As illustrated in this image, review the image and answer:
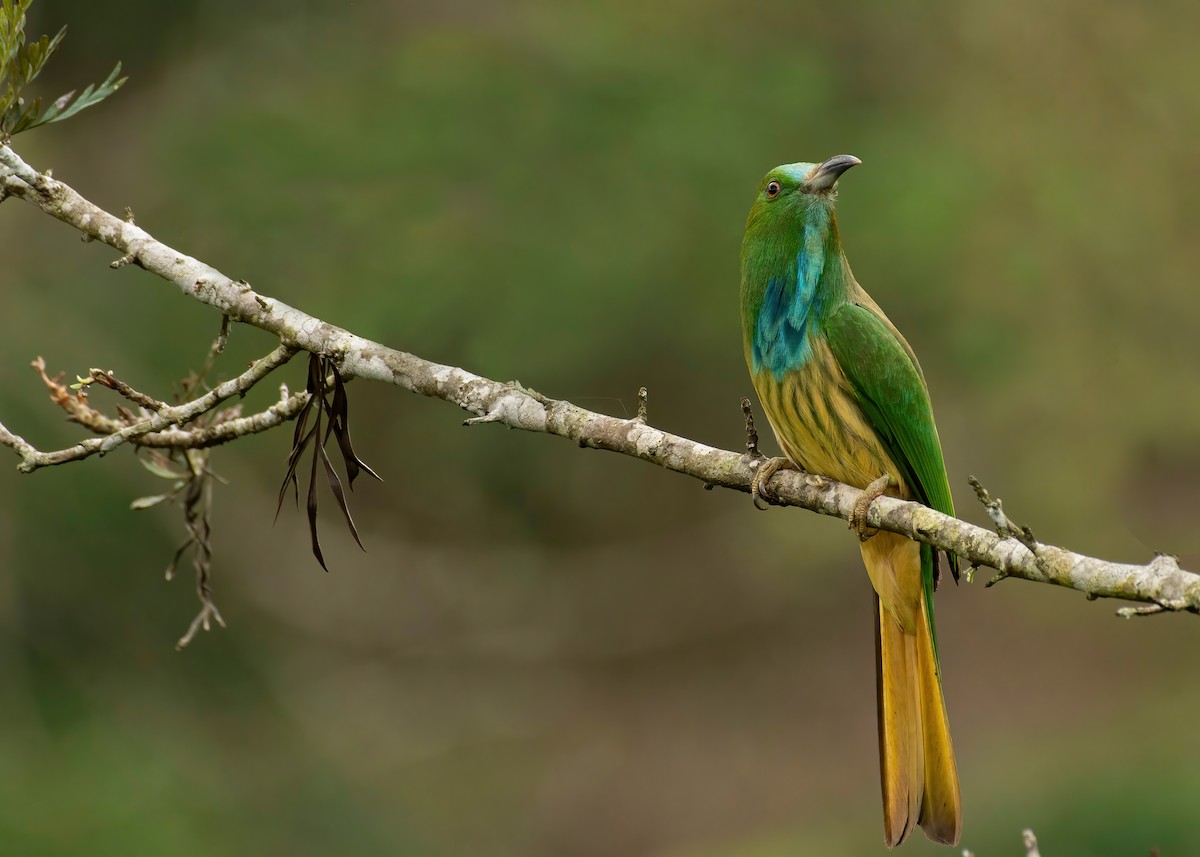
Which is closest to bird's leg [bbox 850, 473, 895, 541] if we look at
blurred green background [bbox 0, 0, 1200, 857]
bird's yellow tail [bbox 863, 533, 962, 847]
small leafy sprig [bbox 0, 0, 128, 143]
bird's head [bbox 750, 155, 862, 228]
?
bird's yellow tail [bbox 863, 533, 962, 847]

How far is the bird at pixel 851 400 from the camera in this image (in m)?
3.32

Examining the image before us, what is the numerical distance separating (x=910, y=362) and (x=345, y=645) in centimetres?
779

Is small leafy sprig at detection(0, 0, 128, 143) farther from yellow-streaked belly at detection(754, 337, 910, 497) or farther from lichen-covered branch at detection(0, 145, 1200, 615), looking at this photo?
yellow-streaked belly at detection(754, 337, 910, 497)

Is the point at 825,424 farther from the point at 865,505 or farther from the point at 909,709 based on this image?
the point at 909,709

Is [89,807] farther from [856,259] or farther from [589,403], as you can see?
[856,259]

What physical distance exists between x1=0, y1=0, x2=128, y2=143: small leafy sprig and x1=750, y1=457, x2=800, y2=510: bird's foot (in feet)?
5.18

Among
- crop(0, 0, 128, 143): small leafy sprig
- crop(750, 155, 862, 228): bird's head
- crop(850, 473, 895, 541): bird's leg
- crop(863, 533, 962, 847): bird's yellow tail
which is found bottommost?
crop(863, 533, 962, 847): bird's yellow tail

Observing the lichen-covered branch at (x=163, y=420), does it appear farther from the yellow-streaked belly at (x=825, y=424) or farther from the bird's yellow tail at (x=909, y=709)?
the bird's yellow tail at (x=909, y=709)

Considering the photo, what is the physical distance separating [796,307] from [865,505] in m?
0.66

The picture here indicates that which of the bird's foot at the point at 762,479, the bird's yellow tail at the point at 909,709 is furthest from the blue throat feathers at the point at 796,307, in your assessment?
the bird's yellow tail at the point at 909,709

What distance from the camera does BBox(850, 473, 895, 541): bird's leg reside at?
2928 mm

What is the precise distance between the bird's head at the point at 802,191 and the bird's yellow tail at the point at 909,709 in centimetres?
85

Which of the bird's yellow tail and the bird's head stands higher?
the bird's head

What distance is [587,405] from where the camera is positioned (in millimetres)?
8953
